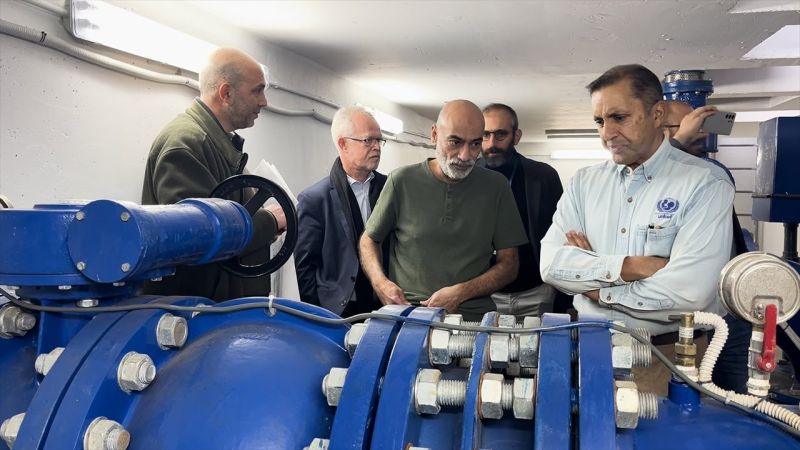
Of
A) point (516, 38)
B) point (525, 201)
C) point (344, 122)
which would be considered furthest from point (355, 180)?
point (516, 38)

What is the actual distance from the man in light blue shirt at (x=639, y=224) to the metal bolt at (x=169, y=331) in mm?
1028

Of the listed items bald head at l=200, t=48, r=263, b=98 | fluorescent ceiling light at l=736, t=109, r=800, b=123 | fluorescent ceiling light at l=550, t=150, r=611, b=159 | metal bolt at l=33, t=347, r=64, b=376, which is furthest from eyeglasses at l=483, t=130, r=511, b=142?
fluorescent ceiling light at l=550, t=150, r=611, b=159

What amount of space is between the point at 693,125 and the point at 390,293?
129 centimetres

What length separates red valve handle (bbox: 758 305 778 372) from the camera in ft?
2.56

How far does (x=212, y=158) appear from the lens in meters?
1.89

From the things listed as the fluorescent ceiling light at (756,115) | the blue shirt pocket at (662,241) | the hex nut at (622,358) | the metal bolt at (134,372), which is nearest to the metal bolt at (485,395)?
the hex nut at (622,358)

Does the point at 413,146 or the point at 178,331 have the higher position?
the point at 413,146

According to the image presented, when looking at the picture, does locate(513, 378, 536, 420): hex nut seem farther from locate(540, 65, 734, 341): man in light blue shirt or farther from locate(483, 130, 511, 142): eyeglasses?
locate(483, 130, 511, 142): eyeglasses

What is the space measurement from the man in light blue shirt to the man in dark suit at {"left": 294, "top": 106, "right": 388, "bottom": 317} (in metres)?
0.93

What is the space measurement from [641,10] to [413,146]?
15.2 ft

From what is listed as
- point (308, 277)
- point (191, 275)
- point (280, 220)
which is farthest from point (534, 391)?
point (308, 277)

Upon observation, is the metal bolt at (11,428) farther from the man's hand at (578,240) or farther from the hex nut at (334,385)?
the man's hand at (578,240)

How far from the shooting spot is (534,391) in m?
0.72

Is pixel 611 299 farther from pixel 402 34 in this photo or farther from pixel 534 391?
pixel 402 34
